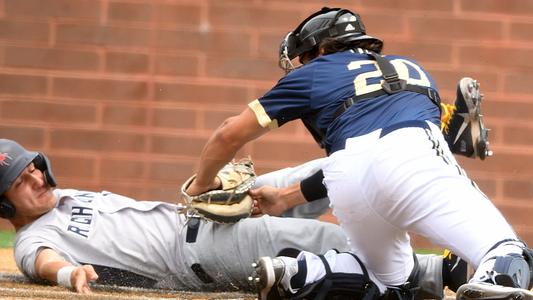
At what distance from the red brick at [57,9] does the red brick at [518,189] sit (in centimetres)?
292

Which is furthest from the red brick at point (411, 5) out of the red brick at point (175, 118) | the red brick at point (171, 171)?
the red brick at point (171, 171)

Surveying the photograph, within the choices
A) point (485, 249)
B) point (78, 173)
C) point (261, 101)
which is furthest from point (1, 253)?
point (485, 249)

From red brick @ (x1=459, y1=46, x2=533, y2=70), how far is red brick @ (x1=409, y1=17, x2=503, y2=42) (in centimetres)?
7

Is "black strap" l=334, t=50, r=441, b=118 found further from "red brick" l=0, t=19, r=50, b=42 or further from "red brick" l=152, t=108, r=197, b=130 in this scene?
"red brick" l=0, t=19, r=50, b=42

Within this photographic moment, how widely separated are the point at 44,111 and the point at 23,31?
53 cm

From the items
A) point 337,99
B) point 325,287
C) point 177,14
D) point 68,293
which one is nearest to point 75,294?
point 68,293

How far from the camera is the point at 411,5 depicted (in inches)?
306

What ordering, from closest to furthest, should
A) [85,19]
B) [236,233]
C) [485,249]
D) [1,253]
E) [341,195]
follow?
[485,249]
[341,195]
[236,233]
[1,253]
[85,19]

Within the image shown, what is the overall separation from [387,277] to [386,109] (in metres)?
0.62

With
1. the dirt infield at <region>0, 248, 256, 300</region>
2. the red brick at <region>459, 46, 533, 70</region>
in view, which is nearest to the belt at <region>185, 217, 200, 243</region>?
the dirt infield at <region>0, 248, 256, 300</region>

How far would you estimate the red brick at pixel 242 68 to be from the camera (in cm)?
767

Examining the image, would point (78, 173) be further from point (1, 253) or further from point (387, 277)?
point (387, 277)

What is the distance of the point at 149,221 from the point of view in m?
4.94

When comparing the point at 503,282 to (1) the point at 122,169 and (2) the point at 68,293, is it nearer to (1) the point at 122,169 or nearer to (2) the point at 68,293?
(2) the point at 68,293
